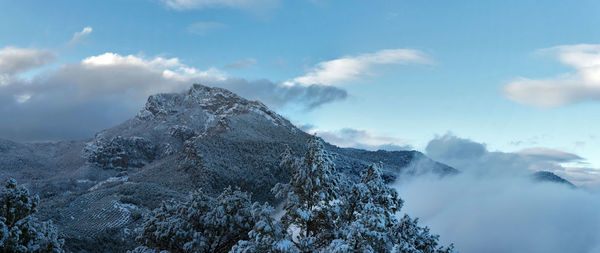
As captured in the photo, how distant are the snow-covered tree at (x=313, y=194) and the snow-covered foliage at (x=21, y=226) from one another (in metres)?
14.5

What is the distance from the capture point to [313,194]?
70.3ft

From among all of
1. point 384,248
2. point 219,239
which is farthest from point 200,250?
point 384,248

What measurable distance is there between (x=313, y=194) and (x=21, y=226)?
17273mm

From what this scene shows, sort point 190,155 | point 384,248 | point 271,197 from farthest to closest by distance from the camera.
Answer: point 190,155 < point 271,197 < point 384,248

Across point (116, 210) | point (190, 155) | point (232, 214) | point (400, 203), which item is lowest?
point (116, 210)

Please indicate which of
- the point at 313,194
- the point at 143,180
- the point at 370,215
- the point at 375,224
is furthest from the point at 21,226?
the point at 143,180

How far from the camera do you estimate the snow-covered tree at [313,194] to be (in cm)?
2094

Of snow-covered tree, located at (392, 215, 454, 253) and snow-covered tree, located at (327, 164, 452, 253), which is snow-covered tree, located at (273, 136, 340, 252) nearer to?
snow-covered tree, located at (327, 164, 452, 253)

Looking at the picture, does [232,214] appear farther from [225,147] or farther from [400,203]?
[225,147]

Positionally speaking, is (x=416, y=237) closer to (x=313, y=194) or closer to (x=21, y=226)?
(x=313, y=194)

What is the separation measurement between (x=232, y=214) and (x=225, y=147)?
134282 millimetres

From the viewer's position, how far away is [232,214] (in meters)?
23.4

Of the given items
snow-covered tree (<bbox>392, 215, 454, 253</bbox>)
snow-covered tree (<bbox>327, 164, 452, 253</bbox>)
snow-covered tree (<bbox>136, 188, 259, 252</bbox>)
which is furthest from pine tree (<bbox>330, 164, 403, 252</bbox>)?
snow-covered tree (<bbox>136, 188, 259, 252</bbox>)

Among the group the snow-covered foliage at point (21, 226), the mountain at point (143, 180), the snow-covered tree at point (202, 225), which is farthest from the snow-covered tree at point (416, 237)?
the snow-covered foliage at point (21, 226)
